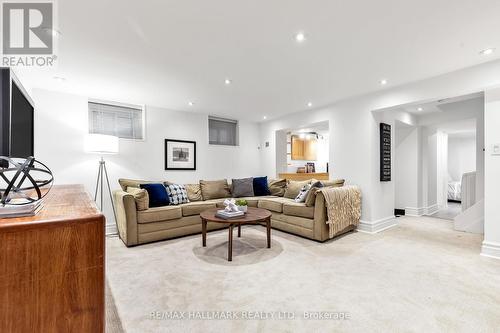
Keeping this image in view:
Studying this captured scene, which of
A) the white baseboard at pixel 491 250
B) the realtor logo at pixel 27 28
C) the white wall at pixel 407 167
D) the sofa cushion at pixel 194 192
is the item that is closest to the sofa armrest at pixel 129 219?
the sofa cushion at pixel 194 192

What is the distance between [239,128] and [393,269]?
13.9 feet

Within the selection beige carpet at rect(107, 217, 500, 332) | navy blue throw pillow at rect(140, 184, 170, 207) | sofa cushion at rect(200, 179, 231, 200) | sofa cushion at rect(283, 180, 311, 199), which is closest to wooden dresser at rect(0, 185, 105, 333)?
beige carpet at rect(107, 217, 500, 332)

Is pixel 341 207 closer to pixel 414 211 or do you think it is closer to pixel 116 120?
pixel 414 211

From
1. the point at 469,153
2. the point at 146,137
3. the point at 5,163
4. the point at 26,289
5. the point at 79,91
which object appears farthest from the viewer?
the point at 469,153

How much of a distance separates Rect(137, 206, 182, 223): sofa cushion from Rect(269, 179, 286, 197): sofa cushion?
2080 millimetres

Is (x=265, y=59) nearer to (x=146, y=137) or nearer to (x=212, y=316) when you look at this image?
(x=212, y=316)

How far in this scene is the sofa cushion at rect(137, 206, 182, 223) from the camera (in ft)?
11.0

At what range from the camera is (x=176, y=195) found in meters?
4.05

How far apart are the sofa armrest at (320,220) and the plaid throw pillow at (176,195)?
217cm

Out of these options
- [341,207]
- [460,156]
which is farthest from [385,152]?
[460,156]

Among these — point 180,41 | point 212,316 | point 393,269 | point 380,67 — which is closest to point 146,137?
point 180,41

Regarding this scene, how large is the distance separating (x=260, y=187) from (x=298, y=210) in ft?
4.73

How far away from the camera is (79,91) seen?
12.1ft

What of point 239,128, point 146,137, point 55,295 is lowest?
point 55,295
